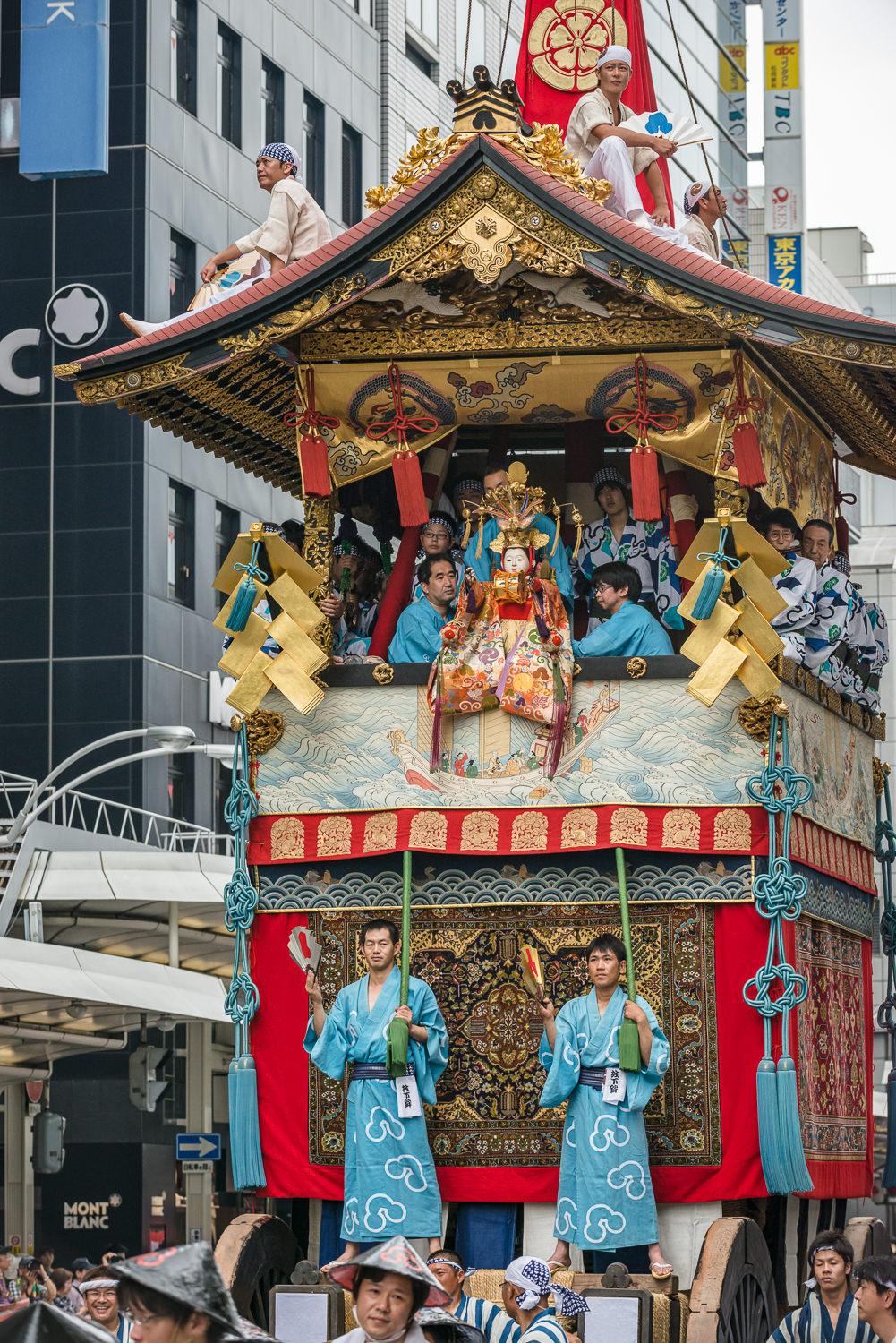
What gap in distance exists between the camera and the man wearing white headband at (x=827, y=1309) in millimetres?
9625

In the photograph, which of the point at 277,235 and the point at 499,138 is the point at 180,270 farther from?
the point at 499,138

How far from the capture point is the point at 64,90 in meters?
30.3

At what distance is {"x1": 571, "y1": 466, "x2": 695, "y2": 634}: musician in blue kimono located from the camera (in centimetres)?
1234

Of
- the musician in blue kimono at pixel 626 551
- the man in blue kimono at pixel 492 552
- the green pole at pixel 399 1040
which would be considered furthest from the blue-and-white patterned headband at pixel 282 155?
the green pole at pixel 399 1040

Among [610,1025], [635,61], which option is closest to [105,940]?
[635,61]

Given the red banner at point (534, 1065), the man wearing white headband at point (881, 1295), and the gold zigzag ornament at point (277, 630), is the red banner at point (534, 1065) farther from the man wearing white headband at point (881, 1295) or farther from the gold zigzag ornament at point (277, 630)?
the man wearing white headband at point (881, 1295)

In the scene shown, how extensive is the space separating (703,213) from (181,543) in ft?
74.2

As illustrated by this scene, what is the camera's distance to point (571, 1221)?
10.7 m

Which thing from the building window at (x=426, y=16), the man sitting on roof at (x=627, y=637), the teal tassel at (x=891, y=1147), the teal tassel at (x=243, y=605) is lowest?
the teal tassel at (x=891, y=1147)

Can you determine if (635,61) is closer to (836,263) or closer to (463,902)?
(463,902)

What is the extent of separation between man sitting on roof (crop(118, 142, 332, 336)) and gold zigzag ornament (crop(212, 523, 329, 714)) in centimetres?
161

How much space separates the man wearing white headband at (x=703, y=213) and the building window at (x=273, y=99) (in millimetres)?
25732

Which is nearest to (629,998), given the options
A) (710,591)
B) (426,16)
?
(710,591)

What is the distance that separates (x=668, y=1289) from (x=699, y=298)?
4778mm
